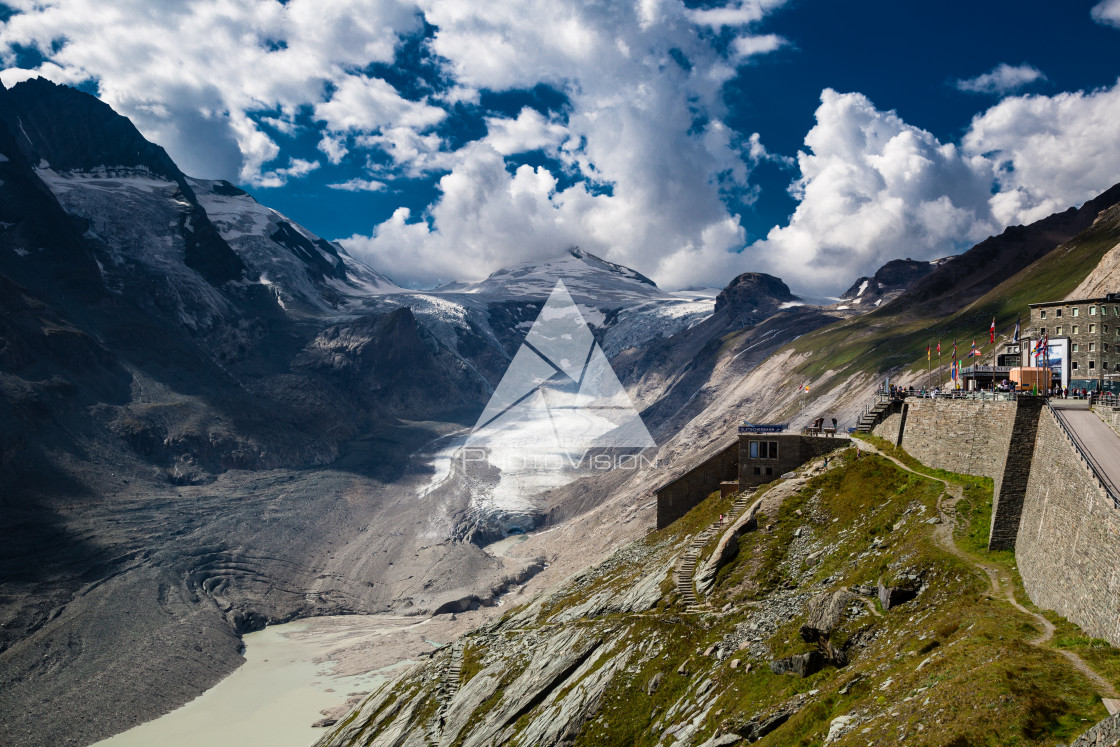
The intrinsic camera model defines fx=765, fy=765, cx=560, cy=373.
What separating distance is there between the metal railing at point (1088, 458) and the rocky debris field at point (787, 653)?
5125mm

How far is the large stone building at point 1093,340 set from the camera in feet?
195

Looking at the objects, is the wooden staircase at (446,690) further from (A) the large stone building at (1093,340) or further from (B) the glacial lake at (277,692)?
(A) the large stone building at (1093,340)

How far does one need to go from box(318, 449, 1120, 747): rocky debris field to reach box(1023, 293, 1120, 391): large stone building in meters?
24.7

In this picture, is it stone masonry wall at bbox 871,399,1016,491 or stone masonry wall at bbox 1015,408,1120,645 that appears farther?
stone masonry wall at bbox 871,399,1016,491

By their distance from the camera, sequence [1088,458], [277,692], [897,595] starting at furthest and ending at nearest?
[277,692] → [897,595] → [1088,458]

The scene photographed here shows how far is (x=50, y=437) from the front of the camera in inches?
7215

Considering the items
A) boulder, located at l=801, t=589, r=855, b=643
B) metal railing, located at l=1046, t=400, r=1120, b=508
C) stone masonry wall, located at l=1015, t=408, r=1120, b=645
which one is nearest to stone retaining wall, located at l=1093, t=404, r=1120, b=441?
metal railing, located at l=1046, t=400, r=1120, b=508

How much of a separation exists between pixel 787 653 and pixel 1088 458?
13446 mm

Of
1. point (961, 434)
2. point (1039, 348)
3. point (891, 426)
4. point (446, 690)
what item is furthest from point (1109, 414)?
point (446, 690)

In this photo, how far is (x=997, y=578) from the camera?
1166 inches

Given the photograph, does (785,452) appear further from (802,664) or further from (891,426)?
(802,664)

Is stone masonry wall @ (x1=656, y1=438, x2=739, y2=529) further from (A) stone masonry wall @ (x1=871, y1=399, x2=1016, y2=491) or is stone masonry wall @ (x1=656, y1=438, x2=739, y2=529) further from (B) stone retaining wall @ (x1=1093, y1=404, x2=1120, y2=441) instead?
(B) stone retaining wall @ (x1=1093, y1=404, x2=1120, y2=441)

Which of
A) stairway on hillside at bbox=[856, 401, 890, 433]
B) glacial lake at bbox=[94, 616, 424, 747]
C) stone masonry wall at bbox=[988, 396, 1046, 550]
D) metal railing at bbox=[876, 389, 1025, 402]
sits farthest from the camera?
glacial lake at bbox=[94, 616, 424, 747]

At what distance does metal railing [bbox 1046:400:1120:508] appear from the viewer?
25053 millimetres
